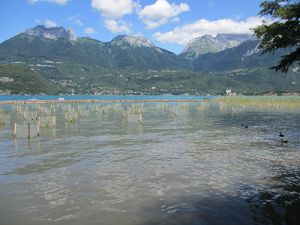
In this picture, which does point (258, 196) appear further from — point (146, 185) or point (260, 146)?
point (260, 146)

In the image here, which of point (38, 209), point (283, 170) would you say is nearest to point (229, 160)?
point (283, 170)

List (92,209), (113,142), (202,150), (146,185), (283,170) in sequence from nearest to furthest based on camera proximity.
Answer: (92,209), (146,185), (283,170), (202,150), (113,142)

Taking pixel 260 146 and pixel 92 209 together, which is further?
pixel 260 146

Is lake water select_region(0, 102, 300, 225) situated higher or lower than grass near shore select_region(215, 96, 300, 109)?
lower

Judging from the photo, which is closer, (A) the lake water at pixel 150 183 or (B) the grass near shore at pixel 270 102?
(A) the lake water at pixel 150 183

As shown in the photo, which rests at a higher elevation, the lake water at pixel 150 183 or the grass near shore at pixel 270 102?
the grass near shore at pixel 270 102

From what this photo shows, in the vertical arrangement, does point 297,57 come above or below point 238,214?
above

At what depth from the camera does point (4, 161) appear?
78.7 ft

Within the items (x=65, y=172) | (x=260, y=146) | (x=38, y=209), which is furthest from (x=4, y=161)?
(x=260, y=146)

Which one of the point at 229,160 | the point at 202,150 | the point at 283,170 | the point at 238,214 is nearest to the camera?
the point at 238,214

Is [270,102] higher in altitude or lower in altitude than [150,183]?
higher

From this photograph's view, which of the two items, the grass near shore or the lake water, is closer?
Result: the lake water

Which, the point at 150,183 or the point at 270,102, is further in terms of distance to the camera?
the point at 270,102

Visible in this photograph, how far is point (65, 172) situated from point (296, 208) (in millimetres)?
13382
